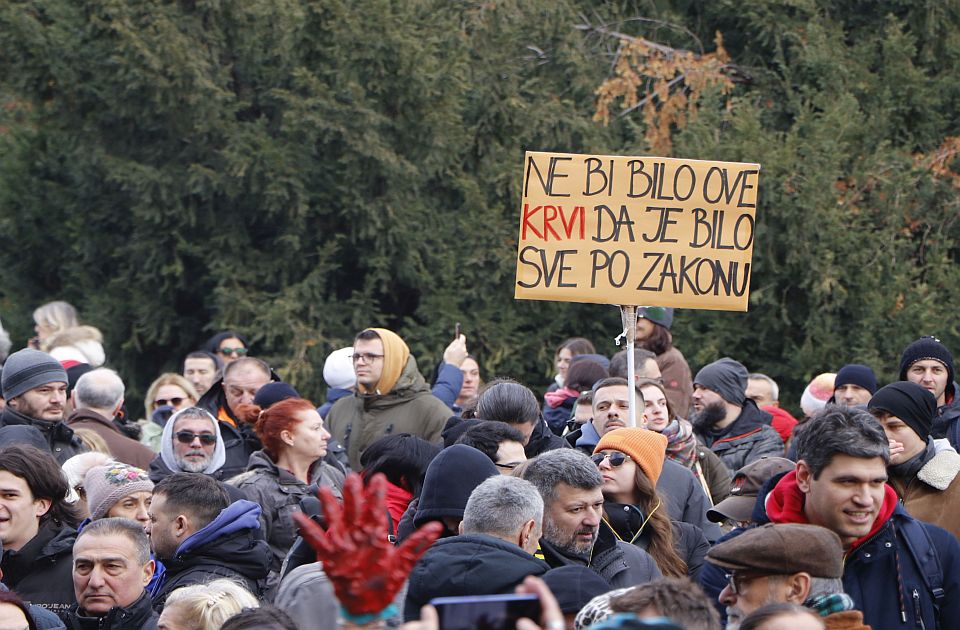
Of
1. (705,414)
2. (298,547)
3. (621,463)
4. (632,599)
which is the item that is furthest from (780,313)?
(632,599)

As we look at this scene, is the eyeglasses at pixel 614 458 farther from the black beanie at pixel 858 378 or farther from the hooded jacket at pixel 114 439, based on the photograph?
the black beanie at pixel 858 378

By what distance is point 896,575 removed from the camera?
15.0ft

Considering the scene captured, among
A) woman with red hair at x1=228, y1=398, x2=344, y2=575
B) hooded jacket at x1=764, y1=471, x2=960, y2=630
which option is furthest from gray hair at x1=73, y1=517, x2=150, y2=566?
hooded jacket at x1=764, y1=471, x2=960, y2=630

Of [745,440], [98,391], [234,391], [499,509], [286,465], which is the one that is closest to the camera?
[499,509]

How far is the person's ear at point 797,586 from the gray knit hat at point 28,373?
15.6 feet

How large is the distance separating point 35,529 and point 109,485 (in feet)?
1.18

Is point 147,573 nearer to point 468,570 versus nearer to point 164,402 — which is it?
point 468,570

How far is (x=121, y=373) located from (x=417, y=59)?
201 inches

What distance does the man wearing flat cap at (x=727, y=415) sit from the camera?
8.38 m

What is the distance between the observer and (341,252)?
14.8 meters

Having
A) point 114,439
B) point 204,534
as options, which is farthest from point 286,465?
point 204,534

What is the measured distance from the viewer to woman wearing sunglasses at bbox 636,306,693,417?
30.8 feet

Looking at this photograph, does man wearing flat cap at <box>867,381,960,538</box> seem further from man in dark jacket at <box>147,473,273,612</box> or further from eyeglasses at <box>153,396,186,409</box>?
eyeglasses at <box>153,396,186,409</box>

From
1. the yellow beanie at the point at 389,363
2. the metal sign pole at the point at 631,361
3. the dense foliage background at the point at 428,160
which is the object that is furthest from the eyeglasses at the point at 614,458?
the dense foliage background at the point at 428,160
